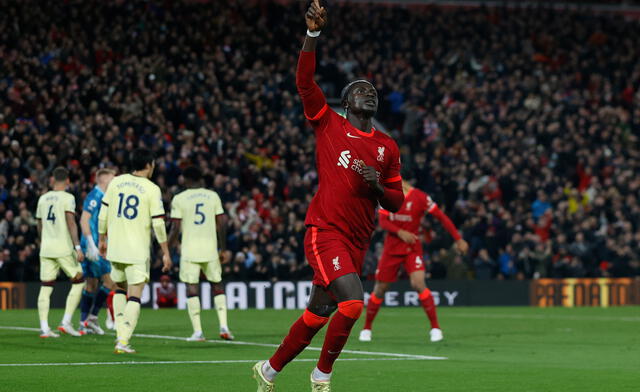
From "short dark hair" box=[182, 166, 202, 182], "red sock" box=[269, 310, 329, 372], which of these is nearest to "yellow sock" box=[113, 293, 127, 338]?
"short dark hair" box=[182, 166, 202, 182]

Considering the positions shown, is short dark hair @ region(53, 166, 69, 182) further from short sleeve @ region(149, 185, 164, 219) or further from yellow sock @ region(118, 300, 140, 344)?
yellow sock @ region(118, 300, 140, 344)

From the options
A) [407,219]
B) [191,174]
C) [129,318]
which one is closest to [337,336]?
[129,318]

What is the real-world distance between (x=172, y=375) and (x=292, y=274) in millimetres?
16160

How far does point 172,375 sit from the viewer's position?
10734 mm

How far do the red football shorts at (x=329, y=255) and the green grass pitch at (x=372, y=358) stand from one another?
1830 mm

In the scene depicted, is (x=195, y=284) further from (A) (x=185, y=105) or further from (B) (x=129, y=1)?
(B) (x=129, y=1)

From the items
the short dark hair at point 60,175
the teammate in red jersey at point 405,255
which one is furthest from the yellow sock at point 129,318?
the teammate in red jersey at point 405,255

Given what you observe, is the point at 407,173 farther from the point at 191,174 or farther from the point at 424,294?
the point at 191,174

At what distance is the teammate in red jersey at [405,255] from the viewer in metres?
16.0

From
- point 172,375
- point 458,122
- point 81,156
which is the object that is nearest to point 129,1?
point 81,156

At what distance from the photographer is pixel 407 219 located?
16297 millimetres

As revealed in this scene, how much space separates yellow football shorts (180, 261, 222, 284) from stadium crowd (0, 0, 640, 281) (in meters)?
9.87

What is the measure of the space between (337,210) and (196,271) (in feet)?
24.6

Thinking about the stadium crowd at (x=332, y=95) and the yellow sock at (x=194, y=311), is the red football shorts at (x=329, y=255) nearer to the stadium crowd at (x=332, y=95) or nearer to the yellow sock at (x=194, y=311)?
the yellow sock at (x=194, y=311)
